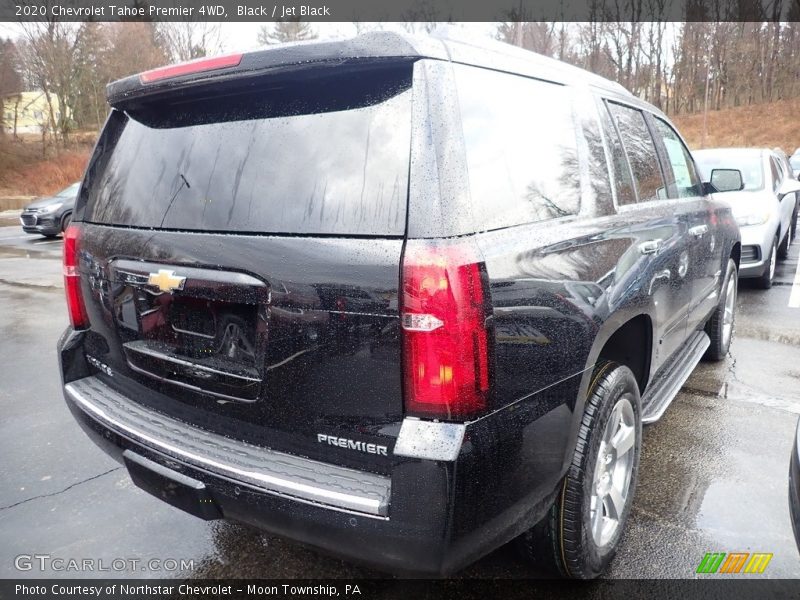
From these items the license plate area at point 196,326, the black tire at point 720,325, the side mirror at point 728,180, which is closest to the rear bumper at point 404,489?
the license plate area at point 196,326

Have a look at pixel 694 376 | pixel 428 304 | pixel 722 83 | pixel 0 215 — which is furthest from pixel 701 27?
pixel 428 304

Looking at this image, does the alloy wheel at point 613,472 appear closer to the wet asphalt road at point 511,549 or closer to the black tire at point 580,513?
the black tire at point 580,513

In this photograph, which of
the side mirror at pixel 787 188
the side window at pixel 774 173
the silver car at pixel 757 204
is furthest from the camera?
the side mirror at pixel 787 188

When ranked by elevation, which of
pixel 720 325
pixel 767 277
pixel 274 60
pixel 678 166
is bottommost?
pixel 767 277

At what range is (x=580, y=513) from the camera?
84.4 inches

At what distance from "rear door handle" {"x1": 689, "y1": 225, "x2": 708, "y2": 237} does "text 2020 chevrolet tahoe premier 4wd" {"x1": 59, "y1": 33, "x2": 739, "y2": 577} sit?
116cm

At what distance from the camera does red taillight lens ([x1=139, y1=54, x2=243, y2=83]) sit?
1947 millimetres

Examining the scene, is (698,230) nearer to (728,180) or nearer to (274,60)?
(728,180)

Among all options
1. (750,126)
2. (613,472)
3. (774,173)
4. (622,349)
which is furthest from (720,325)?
(750,126)

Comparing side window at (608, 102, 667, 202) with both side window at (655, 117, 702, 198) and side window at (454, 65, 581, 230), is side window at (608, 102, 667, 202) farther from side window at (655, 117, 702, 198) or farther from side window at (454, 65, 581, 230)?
side window at (454, 65, 581, 230)

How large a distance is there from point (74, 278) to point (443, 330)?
5.92ft

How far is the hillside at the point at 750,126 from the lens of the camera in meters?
43.6

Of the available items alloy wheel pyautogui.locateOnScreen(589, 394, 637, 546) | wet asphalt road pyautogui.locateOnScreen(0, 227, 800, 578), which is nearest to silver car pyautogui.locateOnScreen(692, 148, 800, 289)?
wet asphalt road pyautogui.locateOnScreen(0, 227, 800, 578)

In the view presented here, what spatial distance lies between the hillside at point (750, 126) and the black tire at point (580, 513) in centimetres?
4562
